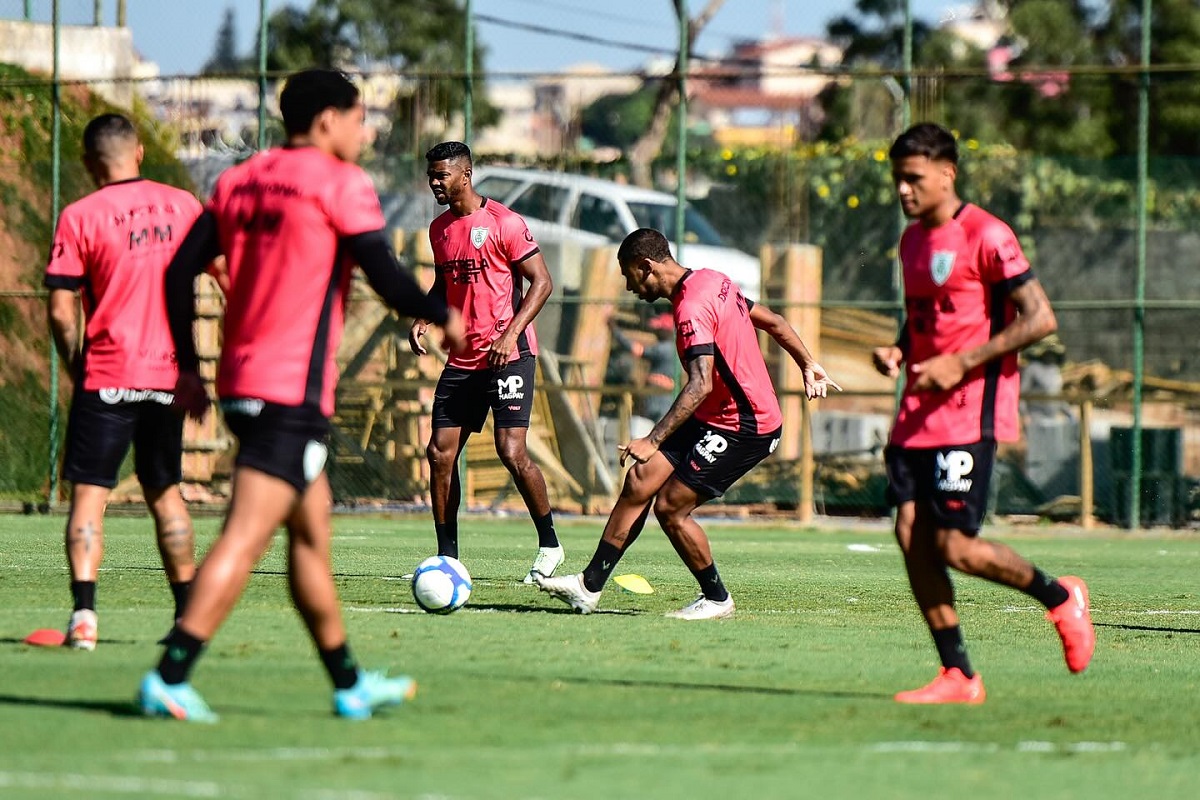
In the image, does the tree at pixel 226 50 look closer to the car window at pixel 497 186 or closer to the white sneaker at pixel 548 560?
the car window at pixel 497 186

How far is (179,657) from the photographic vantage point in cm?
597

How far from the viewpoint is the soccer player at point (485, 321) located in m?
11.7

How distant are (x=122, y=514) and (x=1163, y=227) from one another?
14253 millimetres

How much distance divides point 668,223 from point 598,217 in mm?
1187

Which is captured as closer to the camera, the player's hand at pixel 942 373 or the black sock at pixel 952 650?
the player's hand at pixel 942 373

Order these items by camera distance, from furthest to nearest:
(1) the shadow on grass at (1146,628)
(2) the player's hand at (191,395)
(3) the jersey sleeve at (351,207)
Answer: (1) the shadow on grass at (1146,628)
(2) the player's hand at (191,395)
(3) the jersey sleeve at (351,207)

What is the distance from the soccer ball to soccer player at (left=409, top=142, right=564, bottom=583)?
74.2 inches

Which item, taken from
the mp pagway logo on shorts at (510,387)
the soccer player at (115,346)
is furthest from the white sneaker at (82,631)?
the mp pagway logo on shorts at (510,387)

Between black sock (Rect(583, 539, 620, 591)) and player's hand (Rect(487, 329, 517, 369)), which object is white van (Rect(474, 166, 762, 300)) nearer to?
player's hand (Rect(487, 329, 517, 369))

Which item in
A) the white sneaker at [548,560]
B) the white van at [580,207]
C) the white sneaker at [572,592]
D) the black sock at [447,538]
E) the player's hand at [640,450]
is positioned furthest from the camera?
the white van at [580,207]

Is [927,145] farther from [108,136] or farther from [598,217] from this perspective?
[598,217]

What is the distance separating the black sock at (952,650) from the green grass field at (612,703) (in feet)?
0.65

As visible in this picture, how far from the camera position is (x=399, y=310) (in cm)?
609

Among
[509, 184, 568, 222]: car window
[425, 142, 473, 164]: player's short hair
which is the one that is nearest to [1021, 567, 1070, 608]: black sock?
[425, 142, 473, 164]: player's short hair
